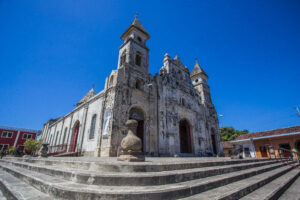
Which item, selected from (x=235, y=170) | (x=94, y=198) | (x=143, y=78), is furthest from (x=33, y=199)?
(x=143, y=78)

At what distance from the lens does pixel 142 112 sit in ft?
44.5

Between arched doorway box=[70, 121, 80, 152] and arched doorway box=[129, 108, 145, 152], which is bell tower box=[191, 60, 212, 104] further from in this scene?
arched doorway box=[70, 121, 80, 152]

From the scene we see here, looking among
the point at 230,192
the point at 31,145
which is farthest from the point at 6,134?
the point at 230,192

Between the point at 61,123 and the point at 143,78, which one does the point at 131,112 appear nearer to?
the point at 143,78

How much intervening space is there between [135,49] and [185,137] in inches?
485

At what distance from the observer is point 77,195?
216cm

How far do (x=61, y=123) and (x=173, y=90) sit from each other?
1794 centimetres

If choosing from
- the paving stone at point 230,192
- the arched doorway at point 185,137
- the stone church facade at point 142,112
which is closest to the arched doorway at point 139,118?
the stone church facade at point 142,112

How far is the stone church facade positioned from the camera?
37.4ft

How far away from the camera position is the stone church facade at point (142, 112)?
11398mm

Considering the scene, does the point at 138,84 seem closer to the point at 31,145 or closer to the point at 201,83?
the point at 201,83

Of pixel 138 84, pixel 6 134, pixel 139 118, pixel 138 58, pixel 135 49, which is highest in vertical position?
pixel 135 49

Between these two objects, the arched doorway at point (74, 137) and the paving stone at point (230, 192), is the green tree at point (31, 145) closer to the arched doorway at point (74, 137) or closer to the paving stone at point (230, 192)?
the arched doorway at point (74, 137)

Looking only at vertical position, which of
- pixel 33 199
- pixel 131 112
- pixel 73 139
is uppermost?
pixel 131 112
